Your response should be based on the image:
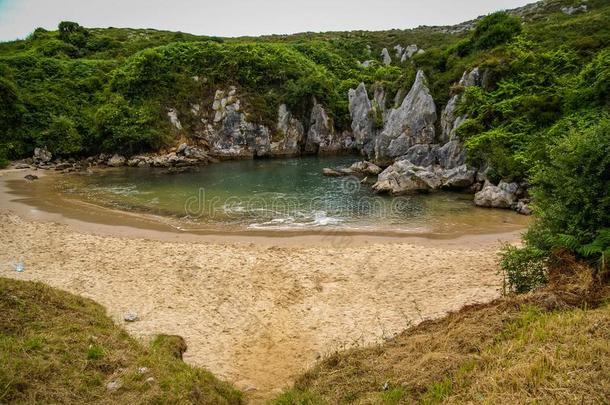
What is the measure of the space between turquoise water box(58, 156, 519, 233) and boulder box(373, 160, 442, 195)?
3.38ft

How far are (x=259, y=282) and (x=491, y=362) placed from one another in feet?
34.5

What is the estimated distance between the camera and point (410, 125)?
41.4 metres

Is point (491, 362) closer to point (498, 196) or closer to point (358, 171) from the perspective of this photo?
point (498, 196)

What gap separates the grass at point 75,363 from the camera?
5.51 m

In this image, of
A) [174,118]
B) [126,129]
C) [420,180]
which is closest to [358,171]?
[420,180]

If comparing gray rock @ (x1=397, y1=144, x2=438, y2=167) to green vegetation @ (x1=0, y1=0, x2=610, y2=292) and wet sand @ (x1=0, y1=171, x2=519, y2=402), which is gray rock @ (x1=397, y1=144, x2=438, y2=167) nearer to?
green vegetation @ (x1=0, y1=0, x2=610, y2=292)

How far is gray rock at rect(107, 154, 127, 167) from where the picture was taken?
48000 mm

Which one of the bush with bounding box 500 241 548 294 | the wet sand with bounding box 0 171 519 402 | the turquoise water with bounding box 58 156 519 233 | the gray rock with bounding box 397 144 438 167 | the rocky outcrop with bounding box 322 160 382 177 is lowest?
the wet sand with bounding box 0 171 519 402

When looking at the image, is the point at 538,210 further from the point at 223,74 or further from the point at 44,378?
the point at 223,74

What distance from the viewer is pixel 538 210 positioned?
1055cm

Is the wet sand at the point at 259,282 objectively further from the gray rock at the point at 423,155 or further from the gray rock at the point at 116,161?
the gray rock at the point at 116,161

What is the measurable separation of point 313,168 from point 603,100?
27.7 metres

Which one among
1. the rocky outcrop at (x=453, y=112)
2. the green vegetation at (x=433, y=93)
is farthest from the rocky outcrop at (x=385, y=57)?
the rocky outcrop at (x=453, y=112)

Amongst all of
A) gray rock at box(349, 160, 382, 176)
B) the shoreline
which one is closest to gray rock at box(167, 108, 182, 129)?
gray rock at box(349, 160, 382, 176)
